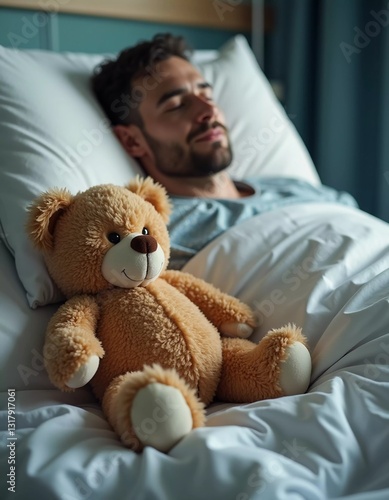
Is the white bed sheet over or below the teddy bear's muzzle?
below

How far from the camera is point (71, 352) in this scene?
902 millimetres

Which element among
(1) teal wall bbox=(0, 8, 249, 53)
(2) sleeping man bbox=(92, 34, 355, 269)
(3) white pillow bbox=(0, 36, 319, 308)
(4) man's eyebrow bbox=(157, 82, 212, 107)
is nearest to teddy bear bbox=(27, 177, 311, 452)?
(3) white pillow bbox=(0, 36, 319, 308)

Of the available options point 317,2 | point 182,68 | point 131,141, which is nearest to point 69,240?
point 131,141

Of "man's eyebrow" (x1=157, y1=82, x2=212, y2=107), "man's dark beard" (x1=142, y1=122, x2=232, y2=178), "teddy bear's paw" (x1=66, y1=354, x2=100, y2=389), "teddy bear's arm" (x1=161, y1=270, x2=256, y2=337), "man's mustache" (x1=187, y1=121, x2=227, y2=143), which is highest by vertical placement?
"man's eyebrow" (x1=157, y1=82, x2=212, y2=107)

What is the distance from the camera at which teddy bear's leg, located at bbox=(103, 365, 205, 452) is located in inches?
32.2

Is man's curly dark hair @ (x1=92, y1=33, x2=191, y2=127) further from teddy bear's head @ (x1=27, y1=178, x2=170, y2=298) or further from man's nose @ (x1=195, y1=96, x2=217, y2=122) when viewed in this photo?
teddy bear's head @ (x1=27, y1=178, x2=170, y2=298)

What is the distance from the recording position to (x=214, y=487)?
2.49 feet

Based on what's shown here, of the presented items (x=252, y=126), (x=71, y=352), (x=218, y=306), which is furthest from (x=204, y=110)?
(x=71, y=352)

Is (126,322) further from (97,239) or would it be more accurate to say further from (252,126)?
(252,126)

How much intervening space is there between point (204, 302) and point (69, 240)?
27 cm

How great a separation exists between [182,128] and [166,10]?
29.2 inches

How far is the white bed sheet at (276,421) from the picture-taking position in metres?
0.78

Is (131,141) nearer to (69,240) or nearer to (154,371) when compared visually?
(69,240)

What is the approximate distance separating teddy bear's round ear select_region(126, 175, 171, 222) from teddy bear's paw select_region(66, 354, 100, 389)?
0.34m
